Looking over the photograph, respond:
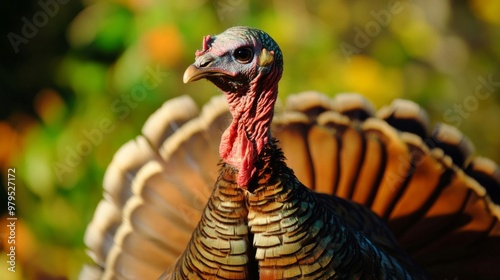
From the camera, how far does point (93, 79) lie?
377 cm

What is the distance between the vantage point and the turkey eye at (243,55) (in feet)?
5.71

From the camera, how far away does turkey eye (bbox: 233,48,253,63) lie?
174 centimetres

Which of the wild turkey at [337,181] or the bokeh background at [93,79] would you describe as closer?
the wild turkey at [337,181]

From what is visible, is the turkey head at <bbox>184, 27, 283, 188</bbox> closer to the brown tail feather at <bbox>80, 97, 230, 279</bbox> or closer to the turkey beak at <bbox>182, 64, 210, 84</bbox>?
the turkey beak at <bbox>182, 64, 210, 84</bbox>

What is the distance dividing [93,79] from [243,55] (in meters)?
2.17

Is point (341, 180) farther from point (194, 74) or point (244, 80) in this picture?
point (194, 74)

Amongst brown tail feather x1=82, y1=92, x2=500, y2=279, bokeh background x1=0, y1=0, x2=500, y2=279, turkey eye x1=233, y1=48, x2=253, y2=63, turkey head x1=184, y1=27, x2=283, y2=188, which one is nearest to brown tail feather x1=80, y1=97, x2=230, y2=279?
brown tail feather x1=82, y1=92, x2=500, y2=279

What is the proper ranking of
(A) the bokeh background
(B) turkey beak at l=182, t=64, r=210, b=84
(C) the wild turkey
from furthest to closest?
(A) the bokeh background → (C) the wild turkey → (B) turkey beak at l=182, t=64, r=210, b=84

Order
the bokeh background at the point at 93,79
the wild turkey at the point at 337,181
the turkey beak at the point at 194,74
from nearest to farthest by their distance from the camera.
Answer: the turkey beak at the point at 194,74 < the wild turkey at the point at 337,181 < the bokeh background at the point at 93,79

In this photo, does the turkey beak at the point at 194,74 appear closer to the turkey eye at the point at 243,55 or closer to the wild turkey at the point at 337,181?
the turkey eye at the point at 243,55

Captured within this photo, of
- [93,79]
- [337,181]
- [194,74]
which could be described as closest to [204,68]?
[194,74]

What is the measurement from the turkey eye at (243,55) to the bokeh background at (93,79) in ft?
6.70

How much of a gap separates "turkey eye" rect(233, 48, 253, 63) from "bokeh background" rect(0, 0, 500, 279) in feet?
6.70

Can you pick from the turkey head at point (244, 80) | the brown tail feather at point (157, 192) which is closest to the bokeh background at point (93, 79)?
the brown tail feather at point (157, 192)
